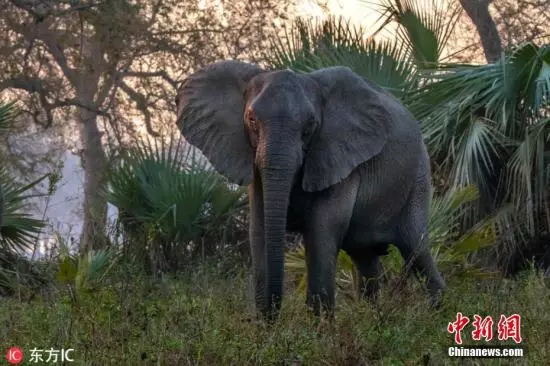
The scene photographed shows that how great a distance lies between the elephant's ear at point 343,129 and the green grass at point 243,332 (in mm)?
839

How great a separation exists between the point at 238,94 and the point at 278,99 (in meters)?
0.72

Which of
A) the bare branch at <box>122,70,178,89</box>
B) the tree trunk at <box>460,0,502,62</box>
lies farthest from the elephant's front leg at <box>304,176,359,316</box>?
the bare branch at <box>122,70,178,89</box>

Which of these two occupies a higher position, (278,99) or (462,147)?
(462,147)

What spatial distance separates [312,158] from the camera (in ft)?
24.5

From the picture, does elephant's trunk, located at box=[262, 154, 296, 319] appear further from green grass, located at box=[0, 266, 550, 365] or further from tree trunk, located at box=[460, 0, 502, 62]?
tree trunk, located at box=[460, 0, 502, 62]

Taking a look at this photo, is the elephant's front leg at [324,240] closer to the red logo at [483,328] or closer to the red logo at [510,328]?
the red logo at [483,328]

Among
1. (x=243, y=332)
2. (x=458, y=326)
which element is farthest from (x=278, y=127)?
(x=458, y=326)

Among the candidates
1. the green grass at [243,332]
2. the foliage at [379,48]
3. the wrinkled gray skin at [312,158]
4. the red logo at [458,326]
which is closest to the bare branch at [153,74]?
the foliage at [379,48]

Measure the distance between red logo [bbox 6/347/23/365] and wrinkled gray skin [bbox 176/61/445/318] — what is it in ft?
5.37

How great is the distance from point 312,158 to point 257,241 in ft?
2.03

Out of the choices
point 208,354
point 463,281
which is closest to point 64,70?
point 463,281

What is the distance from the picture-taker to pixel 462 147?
12.2 m

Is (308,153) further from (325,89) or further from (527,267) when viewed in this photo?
(527,267)

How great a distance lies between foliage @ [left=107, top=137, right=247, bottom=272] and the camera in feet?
42.6
